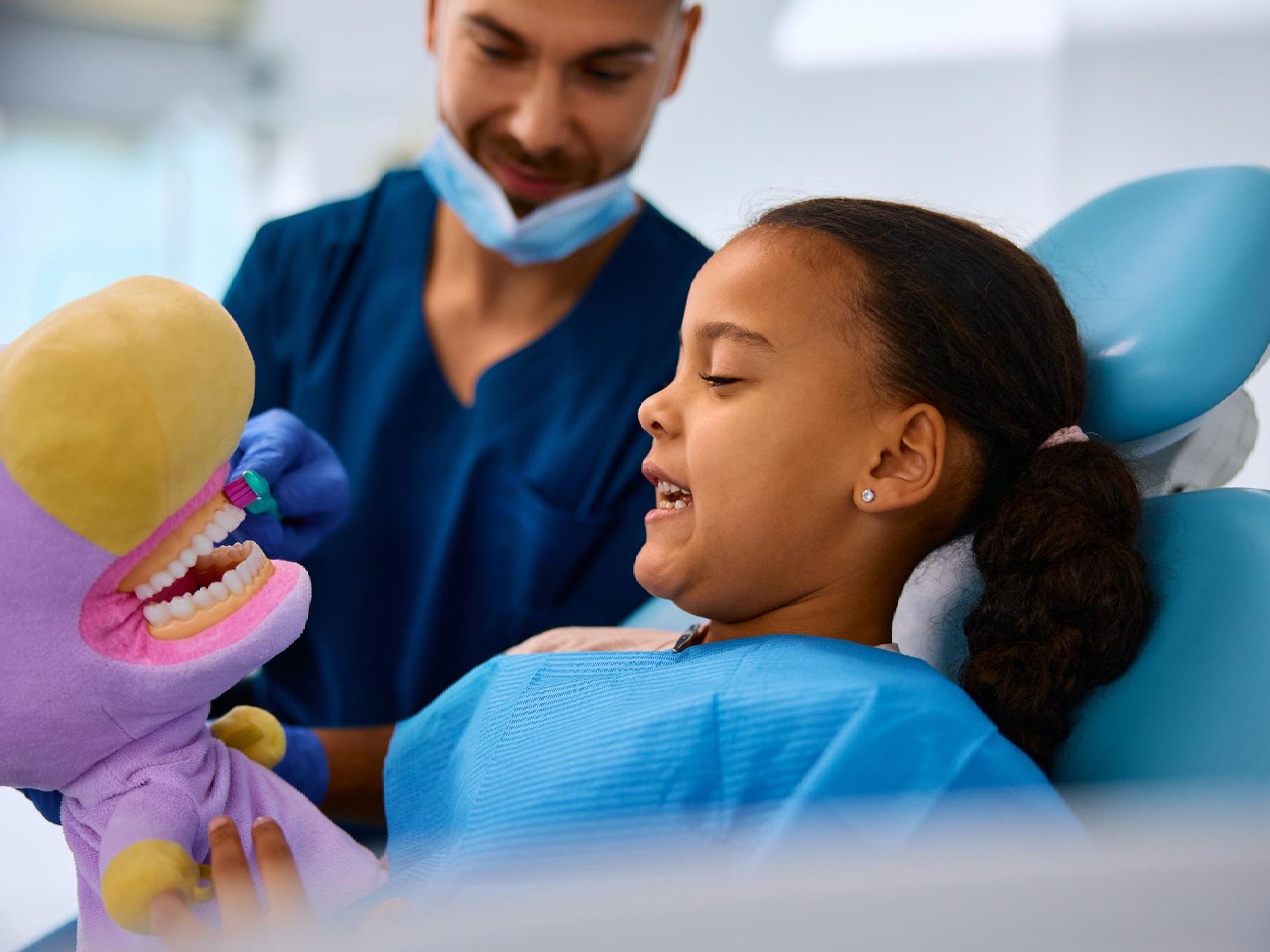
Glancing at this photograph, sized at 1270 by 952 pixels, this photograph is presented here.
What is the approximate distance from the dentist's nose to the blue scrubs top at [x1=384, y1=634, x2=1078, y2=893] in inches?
25.3

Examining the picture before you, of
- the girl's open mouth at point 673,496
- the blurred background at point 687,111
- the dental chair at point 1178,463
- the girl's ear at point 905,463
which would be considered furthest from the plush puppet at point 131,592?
the blurred background at point 687,111

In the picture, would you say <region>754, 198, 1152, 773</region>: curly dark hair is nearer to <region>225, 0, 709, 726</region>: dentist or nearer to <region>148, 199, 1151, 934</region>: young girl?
<region>148, 199, 1151, 934</region>: young girl

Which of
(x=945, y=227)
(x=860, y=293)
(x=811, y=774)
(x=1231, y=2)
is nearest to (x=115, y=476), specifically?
(x=811, y=774)

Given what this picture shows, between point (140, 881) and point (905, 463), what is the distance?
2.02 feet

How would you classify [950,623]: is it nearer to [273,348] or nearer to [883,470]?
[883,470]

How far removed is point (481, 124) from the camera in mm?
1448

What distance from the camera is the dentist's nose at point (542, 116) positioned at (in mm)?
1366

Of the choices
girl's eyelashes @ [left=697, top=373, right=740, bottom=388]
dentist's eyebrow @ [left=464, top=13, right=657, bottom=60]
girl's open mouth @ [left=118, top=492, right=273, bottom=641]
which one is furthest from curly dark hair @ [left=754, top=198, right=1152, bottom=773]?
girl's open mouth @ [left=118, top=492, right=273, bottom=641]

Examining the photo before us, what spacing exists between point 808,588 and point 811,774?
0.75ft

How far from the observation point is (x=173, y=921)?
29.5 inches

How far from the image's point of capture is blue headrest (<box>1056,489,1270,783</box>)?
843 mm

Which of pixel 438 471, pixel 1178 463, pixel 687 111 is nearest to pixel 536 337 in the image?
pixel 438 471

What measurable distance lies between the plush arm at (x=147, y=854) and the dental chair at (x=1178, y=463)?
0.57 meters

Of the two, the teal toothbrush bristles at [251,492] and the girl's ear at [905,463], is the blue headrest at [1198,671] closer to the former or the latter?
the girl's ear at [905,463]
